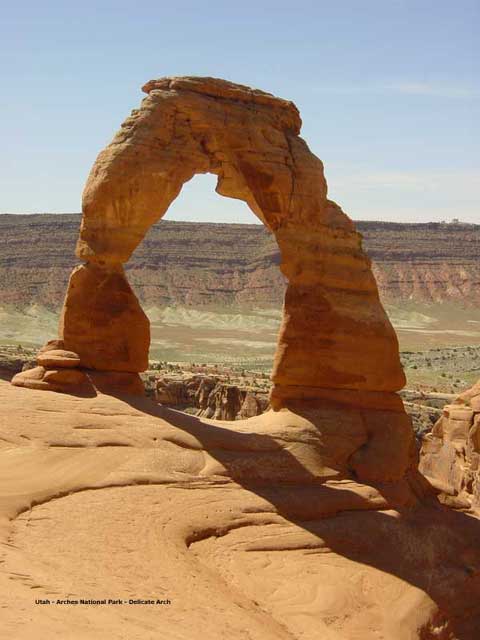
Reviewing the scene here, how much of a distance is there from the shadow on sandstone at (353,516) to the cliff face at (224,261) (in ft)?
Answer: 307

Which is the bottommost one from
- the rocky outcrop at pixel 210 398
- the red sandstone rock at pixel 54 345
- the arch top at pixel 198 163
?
the rocky outcrop at pixel 210 398

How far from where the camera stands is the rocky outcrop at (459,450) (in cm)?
Answer: 2181

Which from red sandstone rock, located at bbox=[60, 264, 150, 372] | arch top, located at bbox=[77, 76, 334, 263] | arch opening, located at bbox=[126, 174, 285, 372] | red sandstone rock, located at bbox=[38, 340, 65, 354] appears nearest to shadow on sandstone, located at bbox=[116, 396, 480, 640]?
red sandstone rock, located at bbox=[60, 264, 150, 372]

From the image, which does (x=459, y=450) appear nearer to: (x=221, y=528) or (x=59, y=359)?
(x=221, y=528)

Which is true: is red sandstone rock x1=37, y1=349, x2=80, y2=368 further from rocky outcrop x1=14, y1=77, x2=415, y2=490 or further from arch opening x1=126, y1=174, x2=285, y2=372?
arch opening x1=126, y1=174, x2=285, y2=372

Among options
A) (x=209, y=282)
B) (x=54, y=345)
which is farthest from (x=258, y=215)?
(x=209, y=282)

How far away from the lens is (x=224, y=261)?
126375mm

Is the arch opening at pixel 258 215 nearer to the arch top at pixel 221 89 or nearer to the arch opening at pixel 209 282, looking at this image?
the arch top at pixel 221 89

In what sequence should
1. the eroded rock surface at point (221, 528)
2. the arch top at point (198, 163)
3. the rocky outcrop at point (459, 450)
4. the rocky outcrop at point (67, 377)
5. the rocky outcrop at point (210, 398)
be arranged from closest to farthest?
the eroded rock surface at point (221, 528) → the rocky outcrop at point (67, 377) → the arch top at point (198, 163) → the rocky outcrop at point (459, 450) → the rocky outcrop at point (210, 398)

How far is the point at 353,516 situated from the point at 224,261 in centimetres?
11116

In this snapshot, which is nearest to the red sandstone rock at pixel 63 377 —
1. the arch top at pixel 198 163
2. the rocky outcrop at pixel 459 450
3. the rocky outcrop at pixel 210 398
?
the arch top at pixel 198 163

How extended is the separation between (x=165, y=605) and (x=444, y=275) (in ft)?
400

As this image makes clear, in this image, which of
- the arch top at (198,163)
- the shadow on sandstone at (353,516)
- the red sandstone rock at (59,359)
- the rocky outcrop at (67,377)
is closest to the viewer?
the shadow on sandstone at (353,516)

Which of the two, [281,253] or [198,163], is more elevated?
[198,163]
